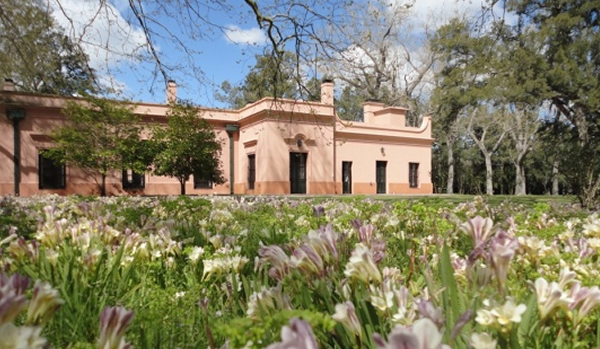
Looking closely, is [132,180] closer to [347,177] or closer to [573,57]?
→ [347,177]

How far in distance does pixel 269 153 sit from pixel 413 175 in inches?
433

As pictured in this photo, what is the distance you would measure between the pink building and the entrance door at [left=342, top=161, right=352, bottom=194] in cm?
6

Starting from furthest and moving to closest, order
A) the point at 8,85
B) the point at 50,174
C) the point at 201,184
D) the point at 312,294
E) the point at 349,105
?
the point at 349,105, the point at 201,184, the point at 50,174, the point at 8,85, the point at 312,294

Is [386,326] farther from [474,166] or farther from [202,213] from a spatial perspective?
[474,166]

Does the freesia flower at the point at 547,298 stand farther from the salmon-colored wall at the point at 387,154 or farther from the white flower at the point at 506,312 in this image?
the salmon-colored wall at the point at 387,154

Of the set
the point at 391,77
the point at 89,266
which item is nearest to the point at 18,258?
the point at 89,266

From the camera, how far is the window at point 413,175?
29.0 m

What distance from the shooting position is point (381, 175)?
27.7m

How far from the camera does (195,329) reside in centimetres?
186

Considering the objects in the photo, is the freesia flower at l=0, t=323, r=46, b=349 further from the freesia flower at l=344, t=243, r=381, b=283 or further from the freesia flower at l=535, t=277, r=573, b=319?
the freesia flower at l=535, t=277, r=573, b=319

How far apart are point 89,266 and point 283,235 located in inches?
56.4

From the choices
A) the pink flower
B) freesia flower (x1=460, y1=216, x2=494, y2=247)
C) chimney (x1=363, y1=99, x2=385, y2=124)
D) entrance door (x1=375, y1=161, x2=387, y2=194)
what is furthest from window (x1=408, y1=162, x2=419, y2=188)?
the pink flower

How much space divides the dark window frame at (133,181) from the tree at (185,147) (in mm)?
3461

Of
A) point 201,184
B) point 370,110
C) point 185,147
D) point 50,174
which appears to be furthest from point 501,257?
point 370,110
